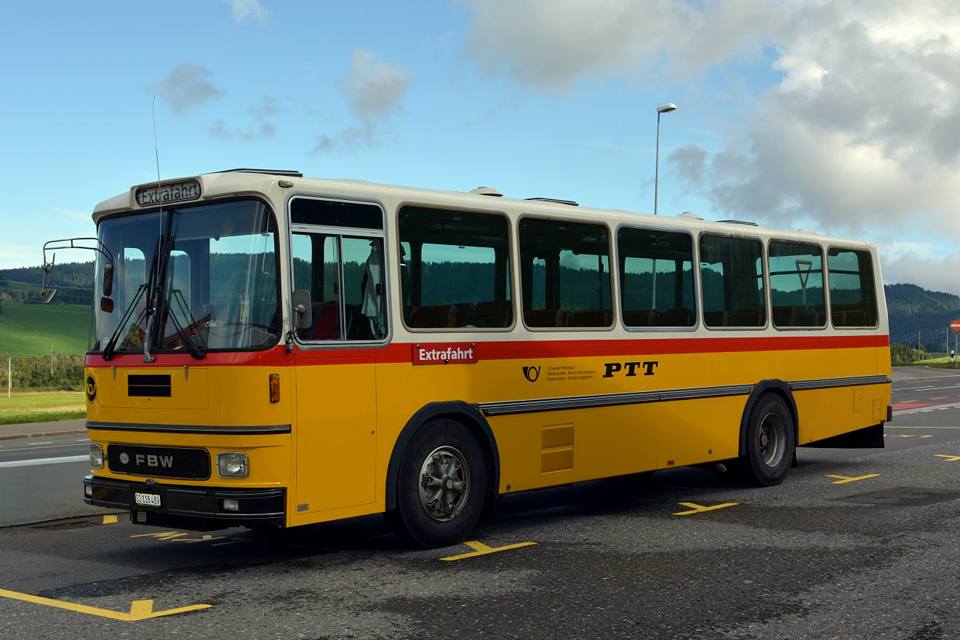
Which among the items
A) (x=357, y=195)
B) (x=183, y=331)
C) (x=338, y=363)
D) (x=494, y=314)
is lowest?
(x=338, y=363)

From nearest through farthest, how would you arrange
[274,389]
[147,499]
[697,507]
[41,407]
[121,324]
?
[274,389] → [147,499] → [121,324] → [697,507] → [41,407]

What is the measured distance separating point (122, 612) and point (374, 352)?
2597 millimetres

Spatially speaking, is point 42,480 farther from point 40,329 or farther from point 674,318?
point 40,329

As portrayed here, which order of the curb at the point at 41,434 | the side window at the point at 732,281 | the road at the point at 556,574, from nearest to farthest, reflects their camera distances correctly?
the road at the point at 556,574 < the side window at the point at 732,281 < the curb at the point at 41,434

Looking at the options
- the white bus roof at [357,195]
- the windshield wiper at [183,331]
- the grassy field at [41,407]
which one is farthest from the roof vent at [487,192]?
the grassy field at [41,407]

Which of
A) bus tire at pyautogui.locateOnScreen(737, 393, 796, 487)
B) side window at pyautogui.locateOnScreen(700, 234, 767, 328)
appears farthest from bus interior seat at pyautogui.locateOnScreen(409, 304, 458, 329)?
bus tire at pyautogui.locateOnScreen(737, 393, 796, 487)

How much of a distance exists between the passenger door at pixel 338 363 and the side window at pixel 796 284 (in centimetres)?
609

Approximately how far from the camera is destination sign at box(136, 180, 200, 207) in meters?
8.24

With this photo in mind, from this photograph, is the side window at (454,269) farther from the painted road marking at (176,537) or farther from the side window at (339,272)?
the painted road marking at (176,537)

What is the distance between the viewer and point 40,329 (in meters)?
92.6

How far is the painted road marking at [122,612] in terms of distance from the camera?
21.9 feet

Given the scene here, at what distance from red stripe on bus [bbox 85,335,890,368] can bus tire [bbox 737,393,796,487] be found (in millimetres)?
677

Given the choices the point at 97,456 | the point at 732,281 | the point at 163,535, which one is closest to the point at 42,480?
the point at 163,535

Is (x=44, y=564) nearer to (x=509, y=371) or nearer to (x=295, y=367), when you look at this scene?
(x=295, y=367)
